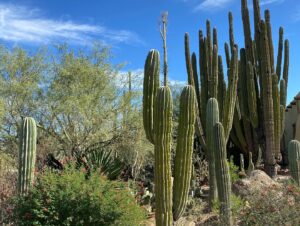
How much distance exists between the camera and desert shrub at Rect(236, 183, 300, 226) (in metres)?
6.86

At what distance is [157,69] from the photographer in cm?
806

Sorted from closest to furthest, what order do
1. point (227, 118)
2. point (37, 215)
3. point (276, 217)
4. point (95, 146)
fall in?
point (37, 215) → point (276, 217) → point (227, 118) → point (95, 146)

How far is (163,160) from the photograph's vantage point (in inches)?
289

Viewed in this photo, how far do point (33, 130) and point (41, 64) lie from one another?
8.81 m

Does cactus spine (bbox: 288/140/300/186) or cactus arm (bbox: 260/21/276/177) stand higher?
cactus arm (bbox: 260/21/276/177)

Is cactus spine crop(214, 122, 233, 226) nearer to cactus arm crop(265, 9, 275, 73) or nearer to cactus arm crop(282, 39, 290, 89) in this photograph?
cactus arm crop(265, 9, 275, 73)

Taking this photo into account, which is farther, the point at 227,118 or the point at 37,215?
the point at 227,118

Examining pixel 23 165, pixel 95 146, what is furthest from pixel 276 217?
pixel 95 146

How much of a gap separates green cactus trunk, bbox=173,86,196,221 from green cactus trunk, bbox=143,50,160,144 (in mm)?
543

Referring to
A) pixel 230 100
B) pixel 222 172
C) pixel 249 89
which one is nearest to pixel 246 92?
pixel 249 89

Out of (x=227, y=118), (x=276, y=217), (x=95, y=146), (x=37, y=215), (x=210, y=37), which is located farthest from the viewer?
(x=95, y=146)

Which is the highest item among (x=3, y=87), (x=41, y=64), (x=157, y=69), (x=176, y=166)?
(x=41, y=64)

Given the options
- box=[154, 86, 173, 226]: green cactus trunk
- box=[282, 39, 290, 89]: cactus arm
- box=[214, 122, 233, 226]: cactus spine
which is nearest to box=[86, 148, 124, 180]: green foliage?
Result: box=[214, 122, 233, 226]: cactus spine

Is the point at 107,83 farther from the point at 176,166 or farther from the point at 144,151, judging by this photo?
the point at 176,166
